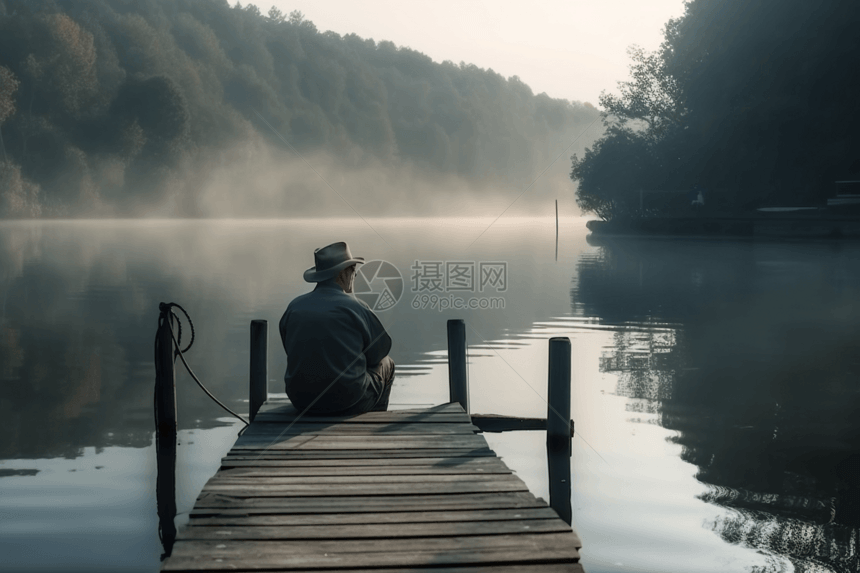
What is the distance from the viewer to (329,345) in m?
7.14

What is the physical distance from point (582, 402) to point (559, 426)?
11.5 feet

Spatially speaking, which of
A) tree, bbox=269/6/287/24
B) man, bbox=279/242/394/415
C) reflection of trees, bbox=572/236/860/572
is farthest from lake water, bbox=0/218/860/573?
tree, bbox=269/6/287/24

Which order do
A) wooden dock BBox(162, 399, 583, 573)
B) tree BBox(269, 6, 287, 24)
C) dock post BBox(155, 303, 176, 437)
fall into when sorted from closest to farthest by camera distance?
wooden dock BBox(162, 399, 583, 573) → dock post BBox(155, 303, 176, 437) → tree BBox(269, 6, 287, 24)

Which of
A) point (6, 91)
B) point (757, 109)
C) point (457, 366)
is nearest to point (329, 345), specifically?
point (457, 366)

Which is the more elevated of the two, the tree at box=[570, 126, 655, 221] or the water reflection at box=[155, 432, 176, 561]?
the tree at box=[570, 126, 655, 221]

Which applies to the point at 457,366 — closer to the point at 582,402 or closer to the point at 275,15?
the point at 582,402

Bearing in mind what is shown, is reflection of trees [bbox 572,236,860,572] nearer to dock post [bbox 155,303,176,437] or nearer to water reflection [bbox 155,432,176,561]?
water reflection [bbox 155,432,176,561]

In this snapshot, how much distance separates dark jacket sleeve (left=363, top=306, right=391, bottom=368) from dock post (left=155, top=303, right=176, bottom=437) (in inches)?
84.3

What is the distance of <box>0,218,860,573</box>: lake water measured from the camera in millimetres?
6965

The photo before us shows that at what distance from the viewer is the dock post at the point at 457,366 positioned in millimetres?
8961

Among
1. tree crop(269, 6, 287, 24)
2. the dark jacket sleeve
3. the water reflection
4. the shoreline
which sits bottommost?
the water reflection

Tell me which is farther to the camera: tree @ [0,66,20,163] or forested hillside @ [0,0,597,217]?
forested hillside @ [0,0,597,217]

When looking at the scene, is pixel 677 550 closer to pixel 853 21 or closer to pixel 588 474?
pixel 588 474

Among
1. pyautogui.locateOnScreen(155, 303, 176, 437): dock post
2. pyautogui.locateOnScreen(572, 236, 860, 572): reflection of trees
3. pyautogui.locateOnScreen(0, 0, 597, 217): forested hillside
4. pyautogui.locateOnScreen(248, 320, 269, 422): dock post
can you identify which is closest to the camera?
pyautogui.locateOnScreen(572, 236, 860, 572): reflection of trees
